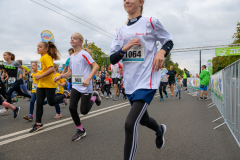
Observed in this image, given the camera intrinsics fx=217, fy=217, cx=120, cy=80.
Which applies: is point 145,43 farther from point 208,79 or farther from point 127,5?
point 208,79

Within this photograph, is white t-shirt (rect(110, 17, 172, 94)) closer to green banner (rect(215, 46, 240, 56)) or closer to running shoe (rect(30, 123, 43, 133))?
running shoe (rect(30, 123, 43, 133))

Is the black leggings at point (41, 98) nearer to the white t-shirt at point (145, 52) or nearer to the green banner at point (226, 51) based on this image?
the white t-shirt at point (145, 52)

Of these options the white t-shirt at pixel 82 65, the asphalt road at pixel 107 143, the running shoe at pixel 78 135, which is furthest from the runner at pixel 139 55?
the running shoe at pixel 78 135

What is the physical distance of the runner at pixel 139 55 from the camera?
227cm

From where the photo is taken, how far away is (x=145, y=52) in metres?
2.42

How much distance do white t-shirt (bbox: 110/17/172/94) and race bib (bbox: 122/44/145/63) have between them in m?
0.01

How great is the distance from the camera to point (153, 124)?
279 centimetres

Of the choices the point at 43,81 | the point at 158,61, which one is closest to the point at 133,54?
the point at 158,61

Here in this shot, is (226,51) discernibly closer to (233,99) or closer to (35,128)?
(233,99)

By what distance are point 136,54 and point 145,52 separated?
0.10 metres

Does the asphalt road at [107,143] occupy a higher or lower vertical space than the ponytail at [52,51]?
lower

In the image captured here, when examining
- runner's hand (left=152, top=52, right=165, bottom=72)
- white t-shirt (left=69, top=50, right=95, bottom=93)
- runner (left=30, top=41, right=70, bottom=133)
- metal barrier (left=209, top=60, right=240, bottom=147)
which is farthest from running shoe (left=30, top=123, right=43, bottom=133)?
metal barrier (left=209, top=60, right=240, bottom=147)

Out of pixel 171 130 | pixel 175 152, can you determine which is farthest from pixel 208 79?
pixel 175 152

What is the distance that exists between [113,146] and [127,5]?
7.03ft
